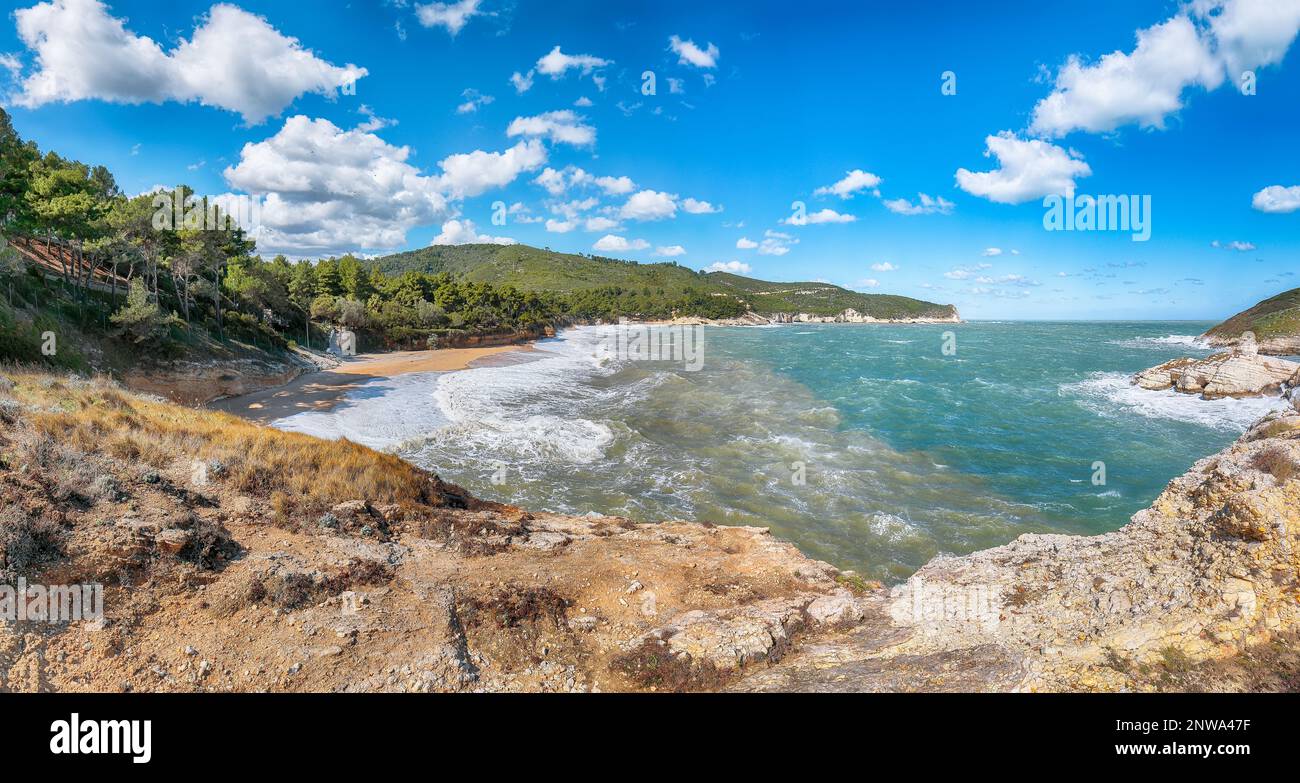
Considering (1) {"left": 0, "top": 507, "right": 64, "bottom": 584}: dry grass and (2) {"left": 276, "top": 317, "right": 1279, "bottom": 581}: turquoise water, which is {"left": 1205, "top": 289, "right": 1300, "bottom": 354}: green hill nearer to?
(2) {"left": 276, "top": 317, "right": 1279, "bottom": 581}: turquoise water

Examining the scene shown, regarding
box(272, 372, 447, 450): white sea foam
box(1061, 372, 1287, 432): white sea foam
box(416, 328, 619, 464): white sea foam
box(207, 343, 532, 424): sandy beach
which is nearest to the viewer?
box(416, 328, 619, 464): white sea foam

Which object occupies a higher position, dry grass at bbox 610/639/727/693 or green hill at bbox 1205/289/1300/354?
green hill at bbox 1205/289/1300/354

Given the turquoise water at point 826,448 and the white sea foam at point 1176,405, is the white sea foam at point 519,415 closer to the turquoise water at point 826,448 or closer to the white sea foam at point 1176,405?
the turquoise water at point 826,448

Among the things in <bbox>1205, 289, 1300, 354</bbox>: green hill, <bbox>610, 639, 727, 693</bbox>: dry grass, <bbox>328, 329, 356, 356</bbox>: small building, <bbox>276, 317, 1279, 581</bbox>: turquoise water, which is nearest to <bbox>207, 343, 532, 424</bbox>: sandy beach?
<bbox>328, 329, 356, 356</bbox>: small building

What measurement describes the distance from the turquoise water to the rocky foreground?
16.3 ft

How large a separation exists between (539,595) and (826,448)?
16512 millimetres

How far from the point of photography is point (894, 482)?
56.4 ft

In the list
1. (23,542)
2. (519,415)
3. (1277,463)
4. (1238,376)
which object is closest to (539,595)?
(23,542)

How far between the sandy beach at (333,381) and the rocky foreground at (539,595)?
49.5ft

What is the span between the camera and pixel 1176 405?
29.1 metres

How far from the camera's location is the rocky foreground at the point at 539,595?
15.3 ft

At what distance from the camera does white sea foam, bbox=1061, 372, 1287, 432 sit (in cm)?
2539

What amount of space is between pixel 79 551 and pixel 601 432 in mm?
17287

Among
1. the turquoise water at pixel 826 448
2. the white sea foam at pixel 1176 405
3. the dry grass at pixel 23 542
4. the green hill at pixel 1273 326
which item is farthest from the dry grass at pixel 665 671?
the green hill at pixel 1273 326
